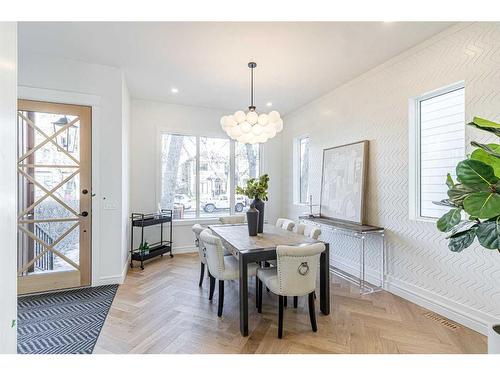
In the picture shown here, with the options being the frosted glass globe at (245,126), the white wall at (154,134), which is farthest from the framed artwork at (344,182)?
the white wall at (154,134)

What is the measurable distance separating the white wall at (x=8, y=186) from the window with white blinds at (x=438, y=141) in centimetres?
355

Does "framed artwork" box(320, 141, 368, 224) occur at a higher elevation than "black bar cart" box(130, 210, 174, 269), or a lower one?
higher

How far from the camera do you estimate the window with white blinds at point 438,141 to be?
2.67 meters

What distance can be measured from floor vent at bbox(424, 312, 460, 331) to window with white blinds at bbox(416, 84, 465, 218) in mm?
1071

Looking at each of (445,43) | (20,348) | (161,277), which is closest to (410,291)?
(445,43)

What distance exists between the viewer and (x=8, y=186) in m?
1.08

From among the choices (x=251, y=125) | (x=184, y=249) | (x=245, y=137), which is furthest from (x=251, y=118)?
(x=184, y=249)

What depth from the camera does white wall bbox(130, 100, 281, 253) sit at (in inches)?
189

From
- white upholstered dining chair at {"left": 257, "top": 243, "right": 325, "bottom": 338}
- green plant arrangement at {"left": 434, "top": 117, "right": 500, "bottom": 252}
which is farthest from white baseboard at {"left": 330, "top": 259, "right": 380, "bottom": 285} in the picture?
green plant arrangement at {"left": 434, "top": 117, "right": 500, "bottom": 252}

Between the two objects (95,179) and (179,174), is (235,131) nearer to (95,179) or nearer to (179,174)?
(95,179)

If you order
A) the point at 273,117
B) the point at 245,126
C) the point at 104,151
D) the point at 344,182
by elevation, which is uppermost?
the point at 273,117

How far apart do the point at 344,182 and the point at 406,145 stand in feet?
3.48

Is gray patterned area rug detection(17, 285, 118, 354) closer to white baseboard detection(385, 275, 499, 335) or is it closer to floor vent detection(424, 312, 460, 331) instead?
floor vent detection(424, 312, 460, 331)
